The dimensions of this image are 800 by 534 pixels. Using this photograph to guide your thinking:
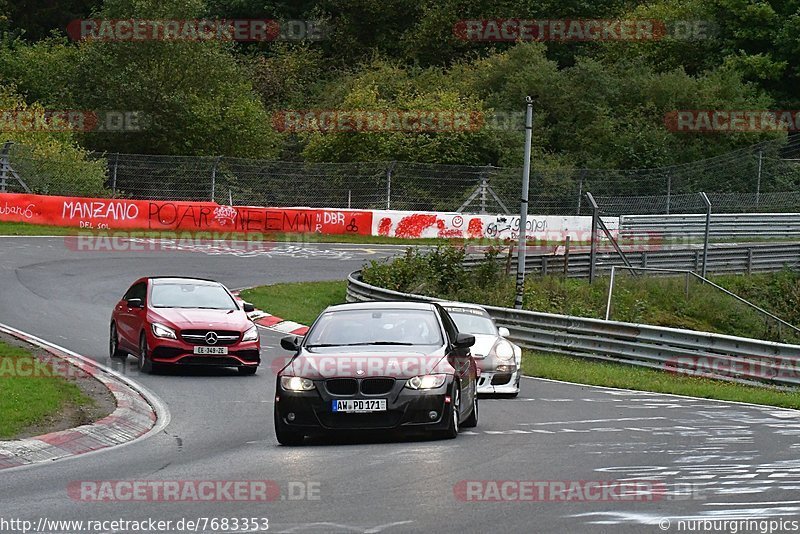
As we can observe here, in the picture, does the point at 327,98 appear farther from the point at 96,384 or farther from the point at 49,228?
the point at 96,384

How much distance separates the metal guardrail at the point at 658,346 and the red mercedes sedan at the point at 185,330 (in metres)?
6.28

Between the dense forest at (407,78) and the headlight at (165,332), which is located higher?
the dense forest at (407,78)

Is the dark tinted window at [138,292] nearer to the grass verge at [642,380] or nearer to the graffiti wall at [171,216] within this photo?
the grass verge at [642,380]

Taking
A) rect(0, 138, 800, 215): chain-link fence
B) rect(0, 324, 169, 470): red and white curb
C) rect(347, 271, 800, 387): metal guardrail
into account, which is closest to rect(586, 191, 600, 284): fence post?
rect(347, 271, 800, 387): metal guardrail

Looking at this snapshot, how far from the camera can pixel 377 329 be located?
14.2 m

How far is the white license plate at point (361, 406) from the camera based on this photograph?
42.1 feet

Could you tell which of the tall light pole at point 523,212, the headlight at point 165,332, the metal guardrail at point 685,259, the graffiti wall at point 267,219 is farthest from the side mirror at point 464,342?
the graffiti wall at point 267,219

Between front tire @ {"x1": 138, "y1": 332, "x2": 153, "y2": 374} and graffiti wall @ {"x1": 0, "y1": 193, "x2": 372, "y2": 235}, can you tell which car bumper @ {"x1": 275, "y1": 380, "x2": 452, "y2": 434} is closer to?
front tire @ {"x1": 138, "y1": 332, "x2": 153, "y2": 374}

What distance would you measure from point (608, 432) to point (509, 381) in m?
Answer: 4.40

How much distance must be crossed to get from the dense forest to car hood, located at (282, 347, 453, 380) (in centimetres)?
3414

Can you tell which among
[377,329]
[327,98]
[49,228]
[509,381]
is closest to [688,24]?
[327,98]

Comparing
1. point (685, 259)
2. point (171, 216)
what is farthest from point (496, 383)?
point (171, 216)

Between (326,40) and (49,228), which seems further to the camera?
(326,40)

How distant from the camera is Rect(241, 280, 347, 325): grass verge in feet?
99.0
